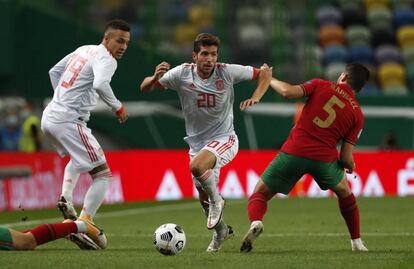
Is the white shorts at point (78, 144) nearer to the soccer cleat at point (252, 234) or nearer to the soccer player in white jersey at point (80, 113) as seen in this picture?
the soccer player in white jersey at point (80, 113)

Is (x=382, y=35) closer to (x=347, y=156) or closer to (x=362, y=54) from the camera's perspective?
(x=362, y=54)

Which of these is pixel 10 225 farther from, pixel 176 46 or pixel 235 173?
pixel 176 46

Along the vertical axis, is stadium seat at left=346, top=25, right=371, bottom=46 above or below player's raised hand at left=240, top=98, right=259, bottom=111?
below

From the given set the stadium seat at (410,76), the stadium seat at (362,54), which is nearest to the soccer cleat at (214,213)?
the stadium seat at (410,76)

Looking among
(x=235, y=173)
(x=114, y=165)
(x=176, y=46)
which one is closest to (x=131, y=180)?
(x=114, y=165)

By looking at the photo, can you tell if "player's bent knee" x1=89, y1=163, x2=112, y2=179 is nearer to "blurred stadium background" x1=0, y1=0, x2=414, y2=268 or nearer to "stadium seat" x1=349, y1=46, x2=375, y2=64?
"blurred stadium background" x1=0, y1=0, x2=414, y2=268

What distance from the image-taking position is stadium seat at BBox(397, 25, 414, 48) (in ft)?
102

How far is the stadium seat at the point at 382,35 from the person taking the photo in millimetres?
31797

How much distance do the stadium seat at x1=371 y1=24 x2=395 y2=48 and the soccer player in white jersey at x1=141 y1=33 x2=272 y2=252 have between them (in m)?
21.0

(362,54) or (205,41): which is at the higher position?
(205,41)

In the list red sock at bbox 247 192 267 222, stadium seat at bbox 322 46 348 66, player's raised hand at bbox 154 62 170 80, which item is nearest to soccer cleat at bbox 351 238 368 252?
red sock at bbox 247 192 267 222

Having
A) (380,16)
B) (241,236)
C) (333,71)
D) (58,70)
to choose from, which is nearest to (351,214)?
(241,236)

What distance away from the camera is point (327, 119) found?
1074 centimetres

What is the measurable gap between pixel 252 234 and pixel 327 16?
22.2 metres
